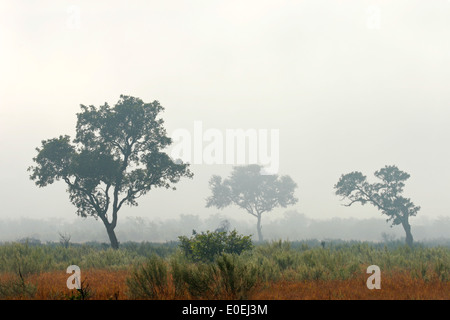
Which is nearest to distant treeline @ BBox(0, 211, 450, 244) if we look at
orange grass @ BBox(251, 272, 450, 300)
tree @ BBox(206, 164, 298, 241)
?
tree @ BBox(206, 164, 298, 241)

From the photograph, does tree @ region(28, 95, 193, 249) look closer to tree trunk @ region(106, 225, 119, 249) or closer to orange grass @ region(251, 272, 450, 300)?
tree trunk @ region(106, 225, 119, 249)

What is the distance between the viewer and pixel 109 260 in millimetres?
19484

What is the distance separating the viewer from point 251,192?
220ft

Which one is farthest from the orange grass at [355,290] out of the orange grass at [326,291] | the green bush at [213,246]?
the green bush at [213,246]

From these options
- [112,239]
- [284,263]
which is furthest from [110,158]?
[284,263]

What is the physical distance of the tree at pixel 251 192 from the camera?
67.2 metres

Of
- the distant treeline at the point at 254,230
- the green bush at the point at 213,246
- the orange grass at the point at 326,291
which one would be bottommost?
the distant treeline at the point at 254,230

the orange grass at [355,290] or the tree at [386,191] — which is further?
the tree at [386,191]

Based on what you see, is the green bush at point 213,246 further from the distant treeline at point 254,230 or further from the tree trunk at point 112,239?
the distant treeline at point 254,230

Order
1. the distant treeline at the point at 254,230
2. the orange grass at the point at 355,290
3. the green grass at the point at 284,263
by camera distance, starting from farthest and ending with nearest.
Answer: the distant treeline at the point at 254,230 → the green grass at the point at 284,263 → the orange grass at the point at 355,290

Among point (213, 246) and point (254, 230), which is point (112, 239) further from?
point (254, 230)

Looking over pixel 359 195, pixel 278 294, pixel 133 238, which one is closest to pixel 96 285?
pixel 278 294

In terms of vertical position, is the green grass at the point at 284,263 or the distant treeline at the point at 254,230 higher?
the green grass at the point at 284,263
